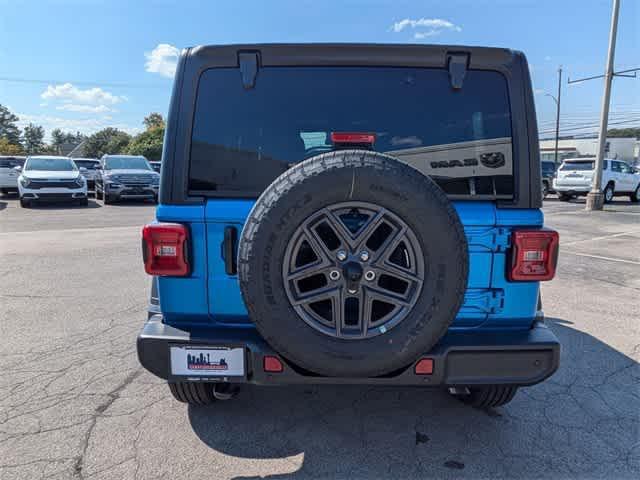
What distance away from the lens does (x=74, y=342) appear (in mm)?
3799

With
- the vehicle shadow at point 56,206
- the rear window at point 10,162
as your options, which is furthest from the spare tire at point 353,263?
the rear window at point 10,162

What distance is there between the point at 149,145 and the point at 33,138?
76.9m

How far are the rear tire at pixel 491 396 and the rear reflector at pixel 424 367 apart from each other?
2.61 ft

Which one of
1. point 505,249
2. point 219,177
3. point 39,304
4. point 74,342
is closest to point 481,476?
point 505,249

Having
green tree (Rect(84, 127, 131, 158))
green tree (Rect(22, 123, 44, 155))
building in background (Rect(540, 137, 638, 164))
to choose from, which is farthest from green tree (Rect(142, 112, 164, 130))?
building in background (Rect(540, 137, 638, 164))

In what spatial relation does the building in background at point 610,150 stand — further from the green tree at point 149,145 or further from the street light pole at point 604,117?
the green tree at point 149,145

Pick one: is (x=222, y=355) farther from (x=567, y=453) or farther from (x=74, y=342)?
(x=74, y=342)

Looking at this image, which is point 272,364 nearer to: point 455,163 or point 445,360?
point 445,360

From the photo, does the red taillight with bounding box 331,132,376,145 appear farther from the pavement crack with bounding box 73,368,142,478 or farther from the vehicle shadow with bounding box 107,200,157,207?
the vehicle shadow with bounding box 107,200,157,207

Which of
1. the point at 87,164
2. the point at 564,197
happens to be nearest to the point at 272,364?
the point at 564,197

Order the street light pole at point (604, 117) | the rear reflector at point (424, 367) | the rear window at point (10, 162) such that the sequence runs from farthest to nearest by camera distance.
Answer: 1. the rear window at point (10, 162)
2. the street light pole at point (604, 117)
3. the rear reflector at point (424, 367)

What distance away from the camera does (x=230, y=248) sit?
2.15 meters

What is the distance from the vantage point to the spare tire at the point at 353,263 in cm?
187

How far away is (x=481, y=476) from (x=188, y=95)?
2423 millimetres
